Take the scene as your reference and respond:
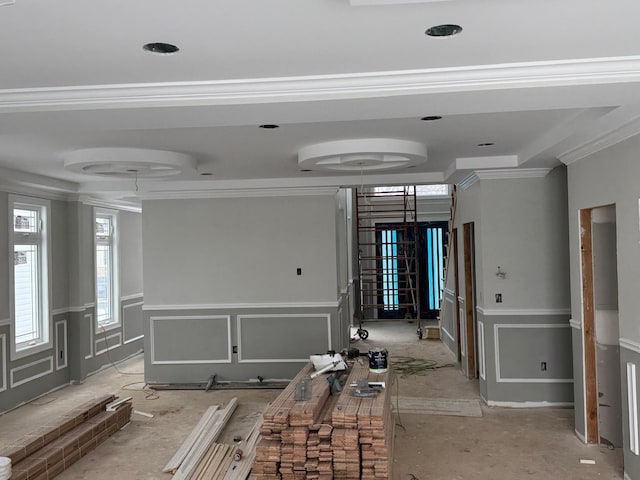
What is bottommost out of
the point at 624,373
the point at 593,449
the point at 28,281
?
the point at 593,449

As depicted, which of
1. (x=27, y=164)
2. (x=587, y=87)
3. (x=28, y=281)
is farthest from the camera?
(x=28, y=281)

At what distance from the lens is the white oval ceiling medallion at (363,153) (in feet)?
14.5

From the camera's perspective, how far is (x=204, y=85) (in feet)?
8.97

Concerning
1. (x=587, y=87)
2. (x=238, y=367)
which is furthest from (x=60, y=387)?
(x=587, y=87)

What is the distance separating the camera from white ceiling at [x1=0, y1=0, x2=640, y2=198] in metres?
1.98

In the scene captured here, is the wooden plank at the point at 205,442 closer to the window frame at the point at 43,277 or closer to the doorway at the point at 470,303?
the window frame at the point at 43,277

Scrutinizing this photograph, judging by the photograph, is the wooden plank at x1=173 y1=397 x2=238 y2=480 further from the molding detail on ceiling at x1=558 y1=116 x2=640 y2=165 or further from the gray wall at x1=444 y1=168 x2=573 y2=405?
the molding detail on ceiling at x1=558 y1=116 x2=640 y2=165

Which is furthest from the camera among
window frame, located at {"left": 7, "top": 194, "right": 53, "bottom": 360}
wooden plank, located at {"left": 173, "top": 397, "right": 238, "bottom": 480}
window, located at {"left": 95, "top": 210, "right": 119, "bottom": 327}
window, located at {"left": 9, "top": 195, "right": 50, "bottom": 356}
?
window, located at {"left": 95, "top": 210, "right": 119, "bottom": 327}

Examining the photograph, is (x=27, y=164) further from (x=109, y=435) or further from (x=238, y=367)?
(x=238, y=367)

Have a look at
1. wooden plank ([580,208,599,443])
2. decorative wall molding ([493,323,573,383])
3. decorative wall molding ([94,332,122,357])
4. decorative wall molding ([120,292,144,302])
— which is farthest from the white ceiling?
decorative wall molding ([120,292,144,302])

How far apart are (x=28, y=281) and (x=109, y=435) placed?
7.87 feet

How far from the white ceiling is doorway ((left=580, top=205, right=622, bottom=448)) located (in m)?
0.73

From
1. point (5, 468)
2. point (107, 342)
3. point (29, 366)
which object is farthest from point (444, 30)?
point (107, 342)

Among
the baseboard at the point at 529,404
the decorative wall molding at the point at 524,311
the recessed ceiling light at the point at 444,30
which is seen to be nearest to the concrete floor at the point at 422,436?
the baseboard at the point at 529,404
